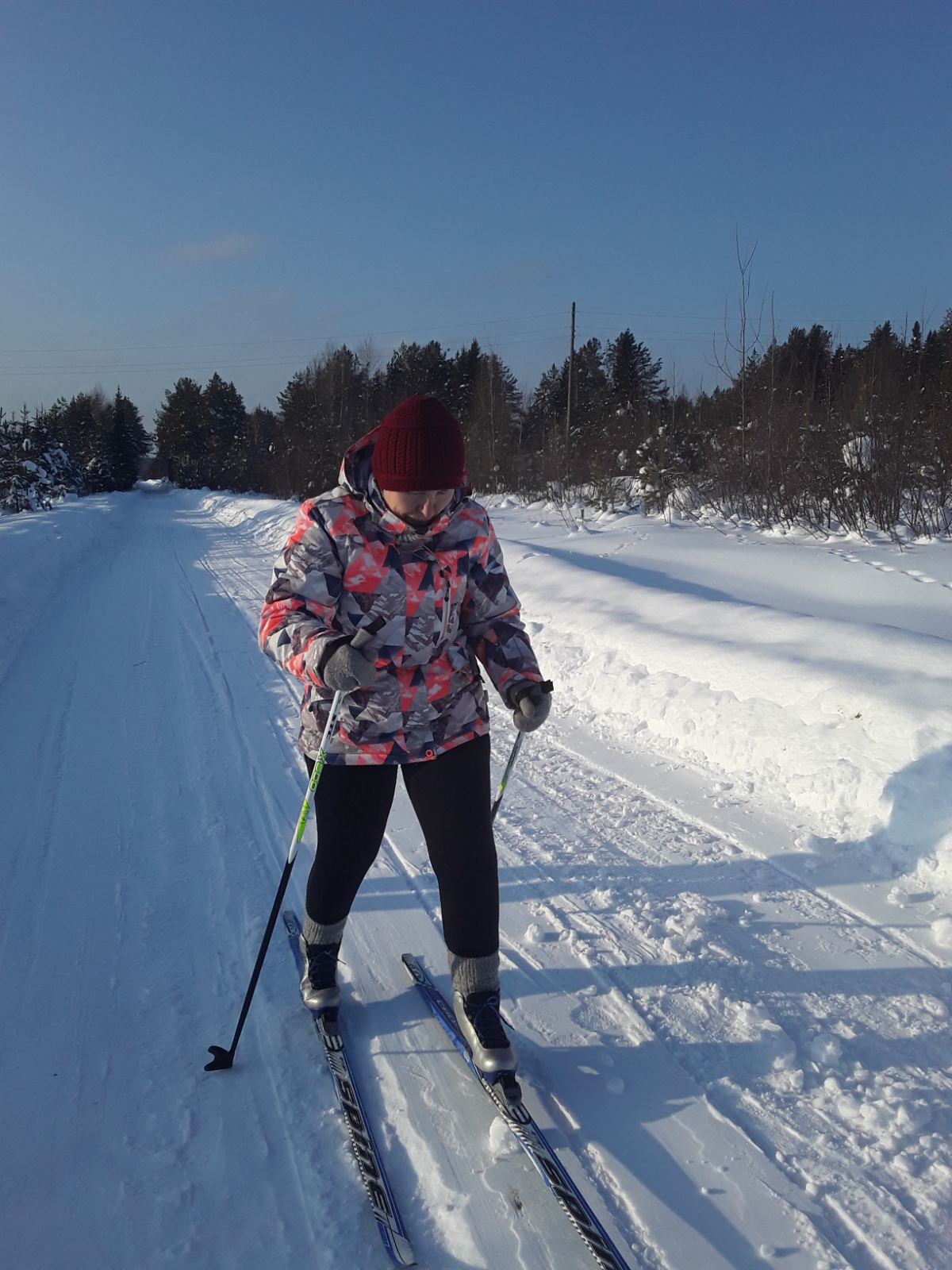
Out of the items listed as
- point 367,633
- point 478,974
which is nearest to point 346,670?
point 367,633

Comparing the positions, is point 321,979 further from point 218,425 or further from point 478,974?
point 218,425

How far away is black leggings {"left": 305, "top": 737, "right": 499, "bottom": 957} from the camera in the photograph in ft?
7.44

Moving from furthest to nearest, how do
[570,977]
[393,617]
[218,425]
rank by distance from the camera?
[218,425] < [570,977] < [393,617]

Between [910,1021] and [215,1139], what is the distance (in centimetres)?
210

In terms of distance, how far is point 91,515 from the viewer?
2450 cm

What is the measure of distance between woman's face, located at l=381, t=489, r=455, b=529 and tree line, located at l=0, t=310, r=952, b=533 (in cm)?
866

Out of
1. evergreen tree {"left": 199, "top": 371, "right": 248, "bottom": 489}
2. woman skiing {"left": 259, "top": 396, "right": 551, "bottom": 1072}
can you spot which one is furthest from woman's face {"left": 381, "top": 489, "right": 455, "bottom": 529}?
evergreen tree {"left": 199, "top": 371, "right": 248, "bottom": 489}

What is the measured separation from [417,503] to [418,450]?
0.14 m

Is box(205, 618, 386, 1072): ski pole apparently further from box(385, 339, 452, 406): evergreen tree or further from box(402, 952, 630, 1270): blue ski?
box(385, 339, 452, 406): evergreen tree

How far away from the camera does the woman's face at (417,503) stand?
2.13 meters

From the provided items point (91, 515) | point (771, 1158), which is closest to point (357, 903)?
point (771, 1158)

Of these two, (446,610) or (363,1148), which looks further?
(446,610)

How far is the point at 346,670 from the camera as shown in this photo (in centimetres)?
203

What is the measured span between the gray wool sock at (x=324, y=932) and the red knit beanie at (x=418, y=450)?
1.42 metres
